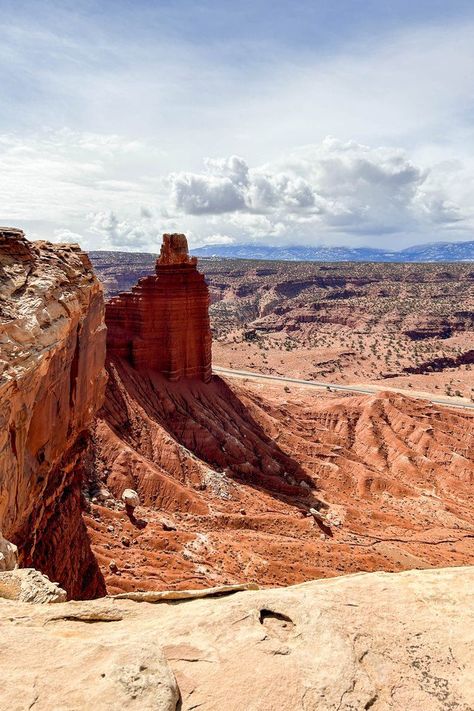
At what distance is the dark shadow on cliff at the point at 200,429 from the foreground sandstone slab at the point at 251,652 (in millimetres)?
22997

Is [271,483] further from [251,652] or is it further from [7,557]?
[251,652]

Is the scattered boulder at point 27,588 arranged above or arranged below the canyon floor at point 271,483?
above

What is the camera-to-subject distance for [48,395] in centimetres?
1109

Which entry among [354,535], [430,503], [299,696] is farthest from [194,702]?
[430,503]

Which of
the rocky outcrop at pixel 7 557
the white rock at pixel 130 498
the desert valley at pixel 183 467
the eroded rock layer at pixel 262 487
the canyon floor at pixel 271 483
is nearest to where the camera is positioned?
the rocky outcrop at pixel 7 557

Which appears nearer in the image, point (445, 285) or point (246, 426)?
point (246, 426)

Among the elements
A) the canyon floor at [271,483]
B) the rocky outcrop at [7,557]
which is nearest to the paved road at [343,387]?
the canyon floor at [271,483]

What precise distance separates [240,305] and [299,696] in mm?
142467

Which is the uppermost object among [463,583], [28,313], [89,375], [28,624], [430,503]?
[28,313]

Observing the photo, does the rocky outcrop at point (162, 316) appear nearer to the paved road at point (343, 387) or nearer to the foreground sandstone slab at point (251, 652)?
the foreground sandstone slab at point (251, 652)

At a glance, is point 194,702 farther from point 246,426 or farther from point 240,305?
point 240,305

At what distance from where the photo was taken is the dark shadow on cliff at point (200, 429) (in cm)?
3072

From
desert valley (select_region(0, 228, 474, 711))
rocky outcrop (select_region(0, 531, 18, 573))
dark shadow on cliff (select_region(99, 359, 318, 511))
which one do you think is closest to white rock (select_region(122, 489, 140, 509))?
desert valley (select_region(0, 228, 474, 711))

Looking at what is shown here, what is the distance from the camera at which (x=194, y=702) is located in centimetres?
499
